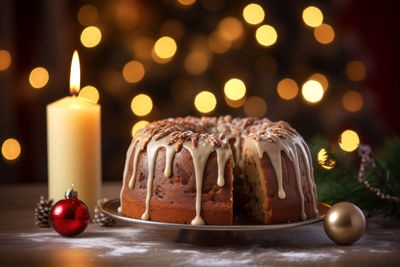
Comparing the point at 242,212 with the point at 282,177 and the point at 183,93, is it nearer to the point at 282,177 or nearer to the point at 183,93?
the point at 282,177

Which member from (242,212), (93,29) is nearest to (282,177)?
(242,212)

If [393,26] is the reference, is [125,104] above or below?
below

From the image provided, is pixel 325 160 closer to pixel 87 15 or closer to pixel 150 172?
pixel 150 172

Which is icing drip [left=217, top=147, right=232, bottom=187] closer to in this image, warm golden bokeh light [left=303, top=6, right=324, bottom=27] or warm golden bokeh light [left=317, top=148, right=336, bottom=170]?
warm golden bokeh light [left=317, top=148, right=336, bottom=170]

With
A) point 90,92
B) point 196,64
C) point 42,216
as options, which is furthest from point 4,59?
point 42,216

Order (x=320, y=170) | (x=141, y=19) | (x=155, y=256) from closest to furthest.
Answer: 1. (x=155, y=256)
2. (x=320, y=170)
3. (x=141, y=19)

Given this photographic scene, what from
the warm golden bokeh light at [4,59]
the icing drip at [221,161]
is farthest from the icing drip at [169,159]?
the warm golden bokeh light at [4,59]

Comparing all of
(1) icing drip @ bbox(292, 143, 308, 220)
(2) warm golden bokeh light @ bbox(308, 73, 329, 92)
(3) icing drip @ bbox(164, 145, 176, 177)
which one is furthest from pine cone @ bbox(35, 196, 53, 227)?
(2) warm golden bokeh light @ bbox(308, 73, 329, 92)
